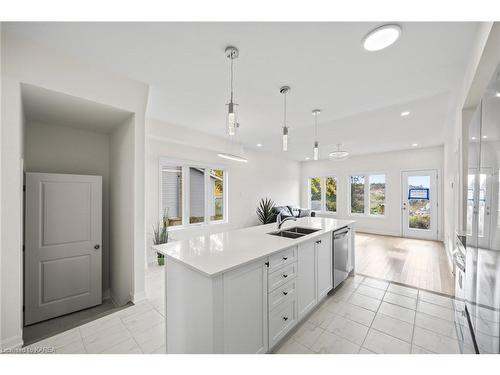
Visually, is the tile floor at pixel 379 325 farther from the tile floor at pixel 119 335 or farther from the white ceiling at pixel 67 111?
the white ceiling at pixel 67 111

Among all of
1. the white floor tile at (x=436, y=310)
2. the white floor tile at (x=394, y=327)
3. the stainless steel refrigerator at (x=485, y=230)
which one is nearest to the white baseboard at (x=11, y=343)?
the stainless steel refrigerator at (x=485, y=230)

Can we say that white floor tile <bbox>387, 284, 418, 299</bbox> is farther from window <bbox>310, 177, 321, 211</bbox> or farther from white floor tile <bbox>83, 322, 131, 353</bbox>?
window <bbox>310, 177, 321, 211</bbox>

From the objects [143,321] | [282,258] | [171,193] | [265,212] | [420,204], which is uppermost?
[171,193]

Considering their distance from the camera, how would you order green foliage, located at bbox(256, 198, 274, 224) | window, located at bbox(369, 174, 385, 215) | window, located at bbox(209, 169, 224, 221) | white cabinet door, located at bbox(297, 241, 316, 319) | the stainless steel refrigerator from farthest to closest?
window, located at bbox(369, 174, 385, 215) < green foliage, located at bbox(256, 198, 274, 224) < window, located at bbox(209, 169, 224, 221) < white cabinet door, located at bbox(297, 241, 316, 319) < the stainless steel refrigerator

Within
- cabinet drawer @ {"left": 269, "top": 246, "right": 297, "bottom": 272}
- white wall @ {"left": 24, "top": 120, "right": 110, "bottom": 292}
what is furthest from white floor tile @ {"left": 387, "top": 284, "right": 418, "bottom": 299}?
white wall @ {"left": 24, "top": 120, "right": 110, "bottom": 292}

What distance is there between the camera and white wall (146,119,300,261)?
3961 millimetres

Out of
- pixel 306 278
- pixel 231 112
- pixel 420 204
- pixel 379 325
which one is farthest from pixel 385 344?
pixel 420 204

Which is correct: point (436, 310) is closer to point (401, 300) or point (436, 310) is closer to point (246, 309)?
point (401, 300)

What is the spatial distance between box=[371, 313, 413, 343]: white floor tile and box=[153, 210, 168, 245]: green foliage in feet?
11.4

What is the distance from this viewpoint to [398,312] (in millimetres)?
2246

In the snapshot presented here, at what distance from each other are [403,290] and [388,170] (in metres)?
4.64
